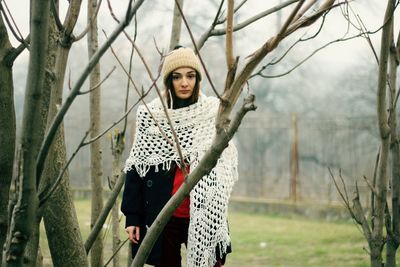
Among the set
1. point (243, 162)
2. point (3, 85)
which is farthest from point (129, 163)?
point (243, 162)

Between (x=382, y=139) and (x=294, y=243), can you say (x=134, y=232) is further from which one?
(x=294, y=243)

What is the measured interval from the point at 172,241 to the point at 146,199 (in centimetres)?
23

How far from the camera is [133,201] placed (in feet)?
10.5

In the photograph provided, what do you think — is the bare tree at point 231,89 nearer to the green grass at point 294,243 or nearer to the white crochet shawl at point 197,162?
the white crochet shawl at point 197,162

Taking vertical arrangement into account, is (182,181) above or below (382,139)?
below

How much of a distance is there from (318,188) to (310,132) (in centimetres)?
87

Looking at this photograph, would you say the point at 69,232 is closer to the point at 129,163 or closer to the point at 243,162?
the point at 129,163

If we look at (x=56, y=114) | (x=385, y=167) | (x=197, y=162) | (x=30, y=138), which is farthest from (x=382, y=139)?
(x=30, y=138)

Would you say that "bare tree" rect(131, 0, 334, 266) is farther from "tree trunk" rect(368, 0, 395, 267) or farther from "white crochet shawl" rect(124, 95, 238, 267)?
"white crochet shawl" rect(124, 95, 238, 267)

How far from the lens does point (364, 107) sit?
11.9 meters

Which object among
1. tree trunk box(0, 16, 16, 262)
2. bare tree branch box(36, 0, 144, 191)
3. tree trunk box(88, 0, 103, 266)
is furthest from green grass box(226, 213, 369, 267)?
bare tree branch box(36, 0, 144, 191)

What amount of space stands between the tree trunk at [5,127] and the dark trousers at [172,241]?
109 cm

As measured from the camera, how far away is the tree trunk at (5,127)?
2.26 metres

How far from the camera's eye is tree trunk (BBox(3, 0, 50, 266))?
1214 millimetres
